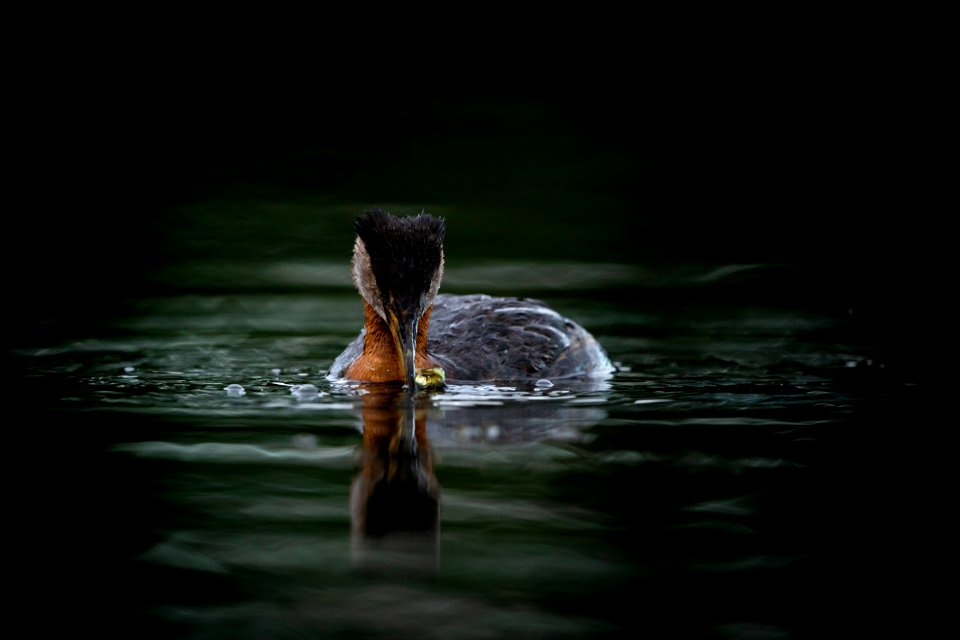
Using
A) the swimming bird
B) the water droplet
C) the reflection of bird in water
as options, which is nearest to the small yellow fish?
the swimming bird

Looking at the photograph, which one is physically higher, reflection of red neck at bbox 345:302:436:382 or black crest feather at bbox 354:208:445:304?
black crest feather at bbox 354:208:445:304

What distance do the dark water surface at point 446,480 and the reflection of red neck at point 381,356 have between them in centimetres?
22

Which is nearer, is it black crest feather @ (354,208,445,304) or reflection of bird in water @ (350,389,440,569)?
reflection of bird in water @ (350,389,440,569)

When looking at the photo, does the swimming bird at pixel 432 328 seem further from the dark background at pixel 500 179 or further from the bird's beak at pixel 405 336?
the dark background at pixel 500 179

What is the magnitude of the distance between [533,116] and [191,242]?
18.6 feet

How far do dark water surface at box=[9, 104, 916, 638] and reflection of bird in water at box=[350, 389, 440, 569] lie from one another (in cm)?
1

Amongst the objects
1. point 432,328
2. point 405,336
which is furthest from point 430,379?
point 432,328

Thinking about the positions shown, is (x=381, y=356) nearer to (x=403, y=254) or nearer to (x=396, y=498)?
(x=403, y=254)

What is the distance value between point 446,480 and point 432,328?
143 inches

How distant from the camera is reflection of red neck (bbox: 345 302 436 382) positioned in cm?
808

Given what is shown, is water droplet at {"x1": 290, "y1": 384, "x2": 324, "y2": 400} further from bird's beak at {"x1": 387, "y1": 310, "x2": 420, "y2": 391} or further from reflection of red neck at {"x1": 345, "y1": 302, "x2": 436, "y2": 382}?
bird's beak at {"x1": 387, "y1": 310, "x2": 420, "y2": 391}

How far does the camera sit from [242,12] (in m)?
18.0

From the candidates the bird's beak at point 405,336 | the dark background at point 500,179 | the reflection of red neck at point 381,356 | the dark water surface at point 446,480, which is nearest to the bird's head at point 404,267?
the bird's beak at point 405,336

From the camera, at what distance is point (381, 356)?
26.7 feet
